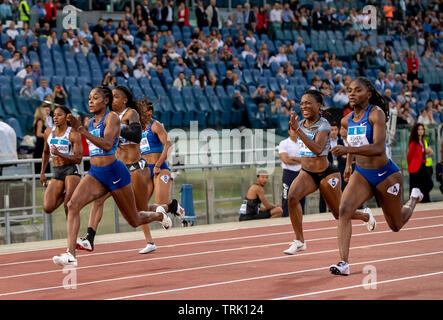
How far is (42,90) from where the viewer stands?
19.7 meters

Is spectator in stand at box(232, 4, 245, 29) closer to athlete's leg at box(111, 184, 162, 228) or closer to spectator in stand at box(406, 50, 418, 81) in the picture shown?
spectator in stand at box(406, 50, 418, 81)

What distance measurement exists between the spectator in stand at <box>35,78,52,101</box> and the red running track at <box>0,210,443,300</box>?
6788mm

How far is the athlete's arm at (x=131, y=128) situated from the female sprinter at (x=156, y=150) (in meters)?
1.48

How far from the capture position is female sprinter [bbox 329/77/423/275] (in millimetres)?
9133

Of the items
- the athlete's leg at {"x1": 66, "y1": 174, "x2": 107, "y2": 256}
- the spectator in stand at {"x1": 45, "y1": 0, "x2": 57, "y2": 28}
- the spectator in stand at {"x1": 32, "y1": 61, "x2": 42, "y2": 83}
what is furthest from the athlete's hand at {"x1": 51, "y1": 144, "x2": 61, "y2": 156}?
the spectator in stand at {"x1": 45, "y1": 0, "x2": 57, "y2": 28}

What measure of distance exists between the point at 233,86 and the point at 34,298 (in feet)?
53.3

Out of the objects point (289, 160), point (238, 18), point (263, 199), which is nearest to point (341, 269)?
point (289, 160)

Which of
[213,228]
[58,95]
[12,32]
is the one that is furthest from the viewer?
[12,32]

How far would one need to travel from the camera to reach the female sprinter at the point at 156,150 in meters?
12.7

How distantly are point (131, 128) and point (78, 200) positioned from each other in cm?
142

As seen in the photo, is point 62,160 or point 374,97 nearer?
point 374,97

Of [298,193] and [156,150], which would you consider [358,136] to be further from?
[156,150]

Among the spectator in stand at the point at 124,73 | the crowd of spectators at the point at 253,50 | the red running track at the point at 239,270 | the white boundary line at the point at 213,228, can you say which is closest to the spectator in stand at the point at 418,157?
the white boundary line at the point at 213,228

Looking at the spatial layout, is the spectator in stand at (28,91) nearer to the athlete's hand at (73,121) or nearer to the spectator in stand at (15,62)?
the spectator in stand at (15,62)
